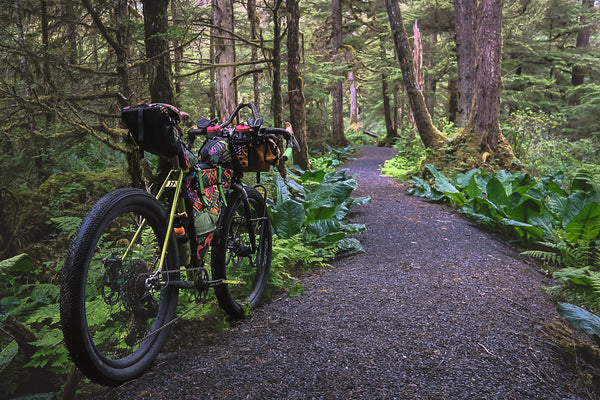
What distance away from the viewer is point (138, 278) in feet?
6.02

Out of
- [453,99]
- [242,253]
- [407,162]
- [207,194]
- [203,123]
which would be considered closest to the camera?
[207,194]

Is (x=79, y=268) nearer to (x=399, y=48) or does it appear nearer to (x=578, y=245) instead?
(x=578, y=245)

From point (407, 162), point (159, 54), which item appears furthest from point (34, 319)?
point (407, 162)

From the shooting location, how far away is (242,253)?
8.94 feet

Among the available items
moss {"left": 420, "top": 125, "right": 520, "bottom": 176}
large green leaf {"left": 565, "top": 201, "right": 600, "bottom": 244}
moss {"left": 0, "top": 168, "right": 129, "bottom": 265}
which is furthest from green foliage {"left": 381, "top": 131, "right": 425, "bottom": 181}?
moss {"left": 0, "top": 168, "right": 129, "bottom": 265}

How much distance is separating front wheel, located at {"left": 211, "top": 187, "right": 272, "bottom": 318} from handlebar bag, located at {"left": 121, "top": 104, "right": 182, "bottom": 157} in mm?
698

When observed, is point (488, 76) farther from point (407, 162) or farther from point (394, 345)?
point (394, 345)

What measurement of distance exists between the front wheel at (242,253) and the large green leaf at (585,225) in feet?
9.98

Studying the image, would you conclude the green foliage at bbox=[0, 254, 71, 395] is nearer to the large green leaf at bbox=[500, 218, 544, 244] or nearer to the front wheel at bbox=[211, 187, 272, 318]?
the front wheel at bbox=[211, 187, 272, 318]

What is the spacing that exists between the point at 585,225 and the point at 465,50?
9.27 m

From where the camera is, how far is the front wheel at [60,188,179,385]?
142 centimetres

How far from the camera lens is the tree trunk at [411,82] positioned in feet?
29.0

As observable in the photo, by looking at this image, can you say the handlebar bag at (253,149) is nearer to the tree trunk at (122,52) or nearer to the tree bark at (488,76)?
the tree trunk at (122,52)

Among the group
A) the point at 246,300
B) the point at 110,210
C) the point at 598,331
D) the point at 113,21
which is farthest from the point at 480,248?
the point at 113,21
